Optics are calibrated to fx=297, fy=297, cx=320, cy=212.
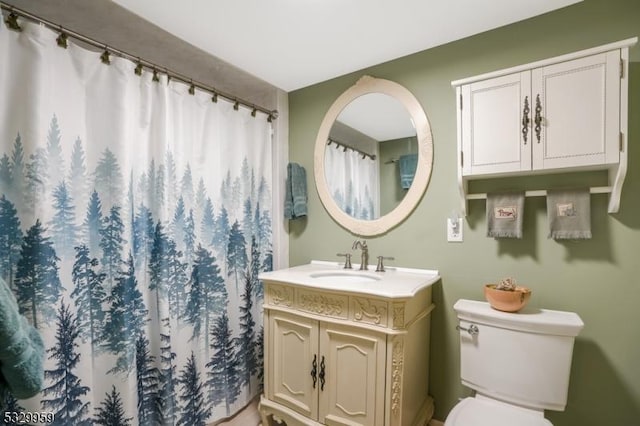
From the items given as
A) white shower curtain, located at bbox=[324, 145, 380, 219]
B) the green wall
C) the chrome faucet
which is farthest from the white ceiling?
the chrome faucet

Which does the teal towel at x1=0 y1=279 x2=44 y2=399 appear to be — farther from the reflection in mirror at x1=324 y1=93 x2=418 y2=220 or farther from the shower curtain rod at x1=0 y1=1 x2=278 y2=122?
the reflection in mirror at x1=324 y1=93 x2=418 y2=220

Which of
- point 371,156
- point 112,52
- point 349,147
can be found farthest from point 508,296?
point 112,52

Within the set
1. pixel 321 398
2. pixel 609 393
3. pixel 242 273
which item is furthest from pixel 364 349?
pixel 609 393

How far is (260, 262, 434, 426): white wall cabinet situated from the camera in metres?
1.38

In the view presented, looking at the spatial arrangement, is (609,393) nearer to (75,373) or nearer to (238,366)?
(238,366)

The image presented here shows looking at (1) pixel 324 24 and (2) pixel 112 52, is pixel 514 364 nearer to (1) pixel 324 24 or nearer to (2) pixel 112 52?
(1) pixel 324 24

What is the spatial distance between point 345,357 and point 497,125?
1377mm

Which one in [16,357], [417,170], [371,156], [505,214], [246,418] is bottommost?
[246,418]

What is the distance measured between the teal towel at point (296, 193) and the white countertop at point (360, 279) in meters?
0.42

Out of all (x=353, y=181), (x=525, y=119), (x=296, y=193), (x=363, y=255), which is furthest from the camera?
(x=296, y=193)

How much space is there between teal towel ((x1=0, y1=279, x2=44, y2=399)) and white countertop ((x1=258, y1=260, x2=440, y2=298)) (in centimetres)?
104

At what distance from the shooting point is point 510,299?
1.38 metres

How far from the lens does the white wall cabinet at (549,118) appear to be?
1.24m

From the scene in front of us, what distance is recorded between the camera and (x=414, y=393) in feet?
5.08
